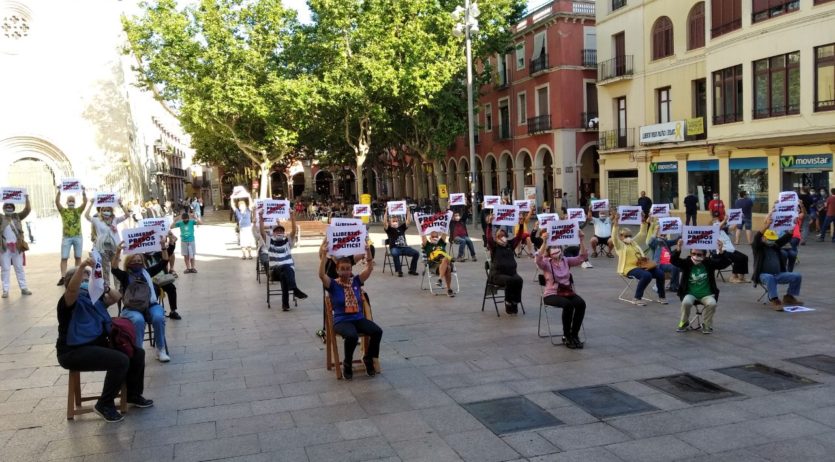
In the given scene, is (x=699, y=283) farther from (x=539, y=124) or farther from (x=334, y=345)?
(x=539, y=124)

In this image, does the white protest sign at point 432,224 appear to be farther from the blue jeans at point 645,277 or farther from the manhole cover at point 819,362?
the manhole cover at point 819,362

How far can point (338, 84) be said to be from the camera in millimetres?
33219

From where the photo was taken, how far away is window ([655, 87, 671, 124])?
29438 mm

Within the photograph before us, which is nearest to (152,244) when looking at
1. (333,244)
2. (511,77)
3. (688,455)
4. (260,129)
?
(333,244)

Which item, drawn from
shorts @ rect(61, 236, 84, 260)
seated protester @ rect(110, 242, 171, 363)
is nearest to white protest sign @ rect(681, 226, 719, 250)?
seated protester @ rect(110, 242, 171, 363)

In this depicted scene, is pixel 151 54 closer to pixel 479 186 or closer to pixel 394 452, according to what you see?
pixel 479 186

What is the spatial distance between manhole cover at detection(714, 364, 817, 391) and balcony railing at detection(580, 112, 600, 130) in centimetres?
3034

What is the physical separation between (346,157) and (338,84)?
468 inches

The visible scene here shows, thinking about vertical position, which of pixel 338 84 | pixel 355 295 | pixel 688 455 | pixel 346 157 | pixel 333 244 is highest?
pixel 338 84

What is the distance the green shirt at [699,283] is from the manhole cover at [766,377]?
5.52 feet

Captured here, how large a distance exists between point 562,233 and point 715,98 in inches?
720

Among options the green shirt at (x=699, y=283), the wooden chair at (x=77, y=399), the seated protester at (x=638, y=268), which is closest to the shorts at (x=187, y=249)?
the seated protester at (x=638, y=268)

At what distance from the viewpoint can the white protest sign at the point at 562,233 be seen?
9562mm

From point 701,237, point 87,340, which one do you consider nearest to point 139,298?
point 87,340
